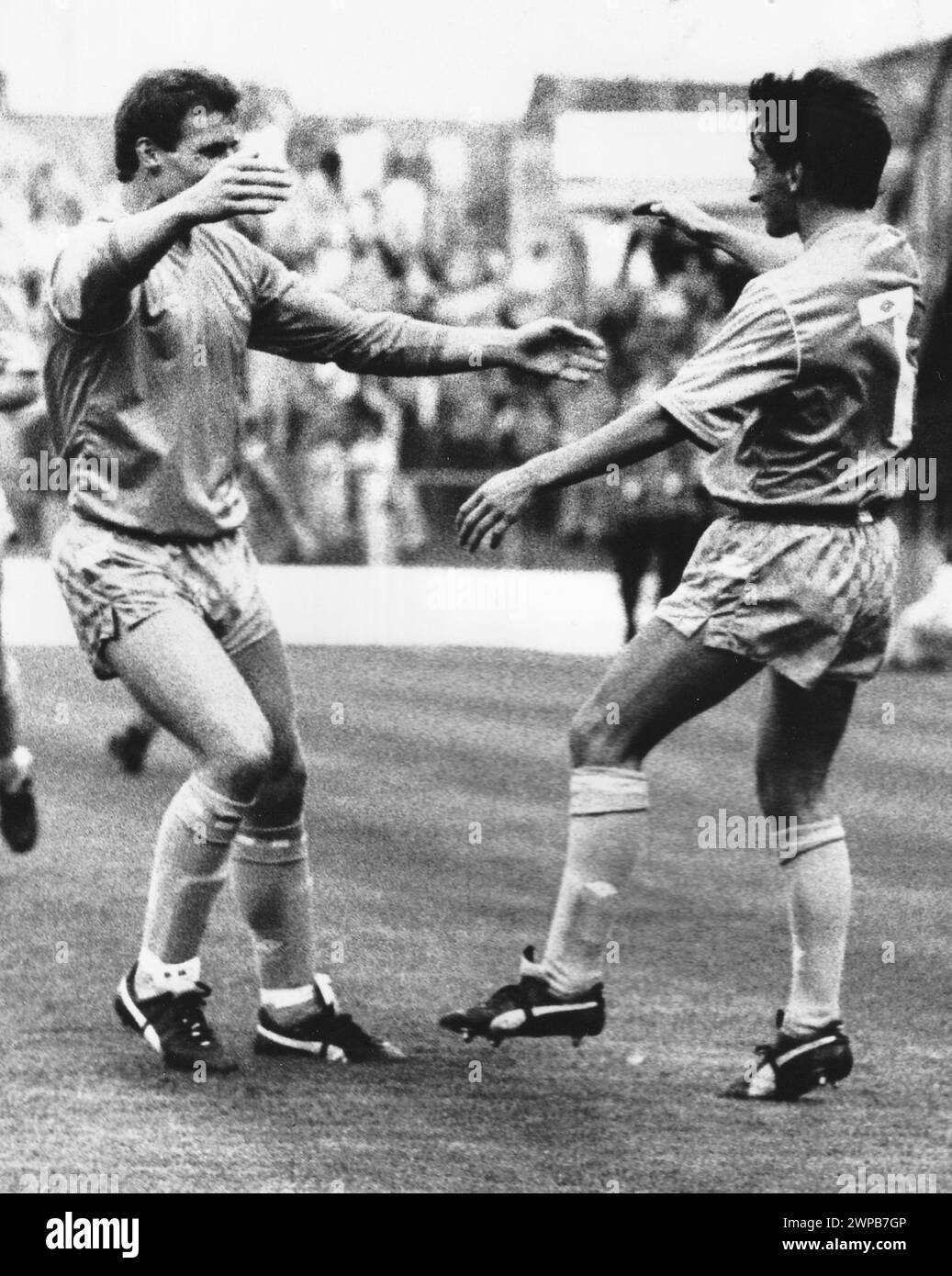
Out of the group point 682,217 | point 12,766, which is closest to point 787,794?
point 682,217

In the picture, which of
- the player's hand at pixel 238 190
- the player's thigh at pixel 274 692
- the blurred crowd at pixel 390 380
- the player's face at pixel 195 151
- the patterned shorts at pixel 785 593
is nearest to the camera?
the player's hand at pixel 238 190

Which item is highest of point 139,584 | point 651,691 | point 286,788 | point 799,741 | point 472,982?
point 139,584

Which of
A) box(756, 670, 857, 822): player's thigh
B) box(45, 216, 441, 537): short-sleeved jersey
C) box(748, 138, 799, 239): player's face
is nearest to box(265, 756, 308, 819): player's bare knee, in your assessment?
box(45, 216, 441, 537): short-sleeved jersey

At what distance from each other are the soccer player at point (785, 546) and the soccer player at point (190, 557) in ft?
1.96

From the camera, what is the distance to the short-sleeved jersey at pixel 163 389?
17.1 ft

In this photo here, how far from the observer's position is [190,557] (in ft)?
17.7

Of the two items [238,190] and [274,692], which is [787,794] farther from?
[238,190]

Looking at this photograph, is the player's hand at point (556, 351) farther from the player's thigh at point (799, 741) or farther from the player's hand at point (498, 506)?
the player's thigh at point (799, 741)

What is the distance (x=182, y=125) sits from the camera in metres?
5.24

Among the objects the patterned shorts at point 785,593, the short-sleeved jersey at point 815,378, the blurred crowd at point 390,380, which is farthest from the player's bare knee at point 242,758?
the blurred crowd at point 390,380

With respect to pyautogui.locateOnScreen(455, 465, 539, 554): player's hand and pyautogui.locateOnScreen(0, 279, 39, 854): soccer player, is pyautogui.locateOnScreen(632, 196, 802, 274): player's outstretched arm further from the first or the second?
pyautogui.locateOnScreen(0, 279, 39, 854): soccer player

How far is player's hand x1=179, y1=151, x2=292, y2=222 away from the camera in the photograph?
4719 mm

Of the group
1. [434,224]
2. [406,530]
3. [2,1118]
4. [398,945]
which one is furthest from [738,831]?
[434,224]

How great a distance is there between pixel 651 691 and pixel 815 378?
2.45ft
